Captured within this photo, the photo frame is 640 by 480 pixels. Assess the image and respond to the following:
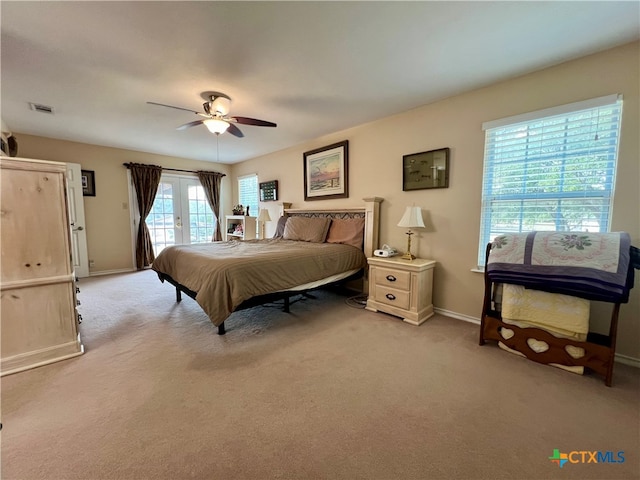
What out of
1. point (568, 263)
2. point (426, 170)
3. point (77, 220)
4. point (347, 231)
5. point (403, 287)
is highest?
point (426, 170)

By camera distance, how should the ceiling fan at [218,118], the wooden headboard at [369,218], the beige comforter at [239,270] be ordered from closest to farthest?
the beige comforter at [239,270]
the ceiling fan at [218,118]
the wooden headboard at [369,218]

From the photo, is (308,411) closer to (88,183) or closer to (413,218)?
(413,218)

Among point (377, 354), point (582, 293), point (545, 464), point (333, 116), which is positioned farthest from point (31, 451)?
point (333, 116)

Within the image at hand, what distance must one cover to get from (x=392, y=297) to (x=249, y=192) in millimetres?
4453

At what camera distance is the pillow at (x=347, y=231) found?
12.1 ft

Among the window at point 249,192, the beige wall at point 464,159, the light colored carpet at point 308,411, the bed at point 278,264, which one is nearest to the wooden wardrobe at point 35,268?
the light colored carpet at point 308,411

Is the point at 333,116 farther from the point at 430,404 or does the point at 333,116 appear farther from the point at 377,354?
the point at 430,404

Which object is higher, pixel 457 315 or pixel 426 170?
pixel 426 170

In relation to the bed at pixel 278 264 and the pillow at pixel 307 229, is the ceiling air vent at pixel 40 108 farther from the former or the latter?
the pillow at pixel 307 229

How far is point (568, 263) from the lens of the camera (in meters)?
1.87

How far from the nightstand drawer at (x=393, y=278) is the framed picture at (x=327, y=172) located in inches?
57.3

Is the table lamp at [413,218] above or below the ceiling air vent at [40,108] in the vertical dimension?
below

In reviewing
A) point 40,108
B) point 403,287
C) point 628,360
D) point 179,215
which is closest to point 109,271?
point 179,215

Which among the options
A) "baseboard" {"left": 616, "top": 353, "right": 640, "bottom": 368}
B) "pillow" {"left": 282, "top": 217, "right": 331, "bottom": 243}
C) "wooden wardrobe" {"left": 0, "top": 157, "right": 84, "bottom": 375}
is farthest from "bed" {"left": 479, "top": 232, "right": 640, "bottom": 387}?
"wooden wardrobe" {"left": 0, "top": 157, "right": 84, "bottom": 375}
